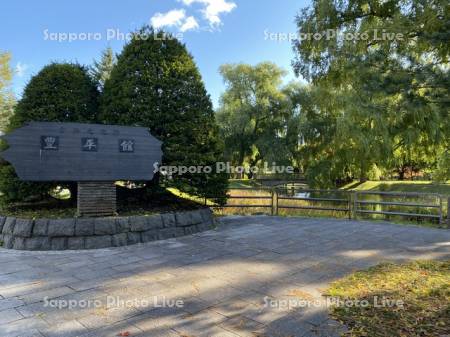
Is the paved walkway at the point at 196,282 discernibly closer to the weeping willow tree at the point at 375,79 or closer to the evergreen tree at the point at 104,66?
the weeping willow tree at the point at 375,79

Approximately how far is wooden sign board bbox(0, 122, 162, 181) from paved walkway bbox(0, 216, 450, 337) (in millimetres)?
1279

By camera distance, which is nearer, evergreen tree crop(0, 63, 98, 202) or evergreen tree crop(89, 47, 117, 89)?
evergreen tree crop(0, 63, 98, 202)

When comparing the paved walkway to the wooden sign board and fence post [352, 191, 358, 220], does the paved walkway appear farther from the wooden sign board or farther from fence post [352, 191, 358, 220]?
fence post [352, 191, 358, 220]

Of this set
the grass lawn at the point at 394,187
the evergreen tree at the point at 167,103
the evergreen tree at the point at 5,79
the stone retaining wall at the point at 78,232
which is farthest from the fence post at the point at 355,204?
the evergreen tree at the point at 5,79

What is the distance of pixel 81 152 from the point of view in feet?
17.1

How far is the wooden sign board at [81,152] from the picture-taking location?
4891 millimetres

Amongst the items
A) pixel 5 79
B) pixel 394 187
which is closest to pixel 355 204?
pixel 394 187

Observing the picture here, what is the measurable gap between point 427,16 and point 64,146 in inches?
210

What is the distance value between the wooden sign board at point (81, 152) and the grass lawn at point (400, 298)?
3808 mm

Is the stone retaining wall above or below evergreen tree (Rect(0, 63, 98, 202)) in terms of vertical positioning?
below

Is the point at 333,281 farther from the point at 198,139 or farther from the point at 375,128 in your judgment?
the point at 375,128

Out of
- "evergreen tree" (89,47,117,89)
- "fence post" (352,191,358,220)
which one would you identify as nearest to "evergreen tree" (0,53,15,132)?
"evergreen tree" (89,47,117,89)

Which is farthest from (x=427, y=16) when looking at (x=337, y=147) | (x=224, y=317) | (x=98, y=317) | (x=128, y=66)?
(x=337, y=147)

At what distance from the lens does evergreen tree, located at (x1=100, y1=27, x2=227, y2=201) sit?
19.9 feet
